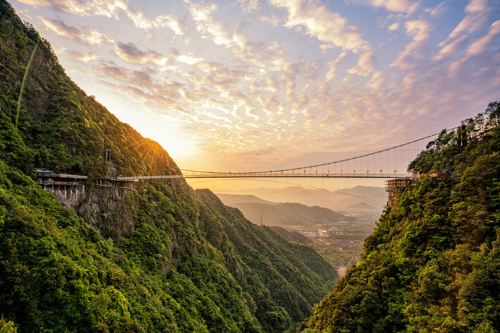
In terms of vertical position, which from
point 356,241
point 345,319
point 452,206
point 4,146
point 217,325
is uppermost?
point 4,146

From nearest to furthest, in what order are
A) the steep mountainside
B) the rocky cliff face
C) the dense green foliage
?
the steep mountainside → the dense green foliage → the rocky cliff face

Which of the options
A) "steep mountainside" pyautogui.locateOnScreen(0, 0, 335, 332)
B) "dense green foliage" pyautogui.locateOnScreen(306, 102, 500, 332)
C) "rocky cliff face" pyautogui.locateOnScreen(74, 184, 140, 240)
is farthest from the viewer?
"rocky cliff face" pyautogui.locateOnScreen(74, 184, 140, 240)

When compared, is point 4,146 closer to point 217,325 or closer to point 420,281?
point 217,325

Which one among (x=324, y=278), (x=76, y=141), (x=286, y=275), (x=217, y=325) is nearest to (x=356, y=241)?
(x=324, y=278)

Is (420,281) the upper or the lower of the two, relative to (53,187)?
lower

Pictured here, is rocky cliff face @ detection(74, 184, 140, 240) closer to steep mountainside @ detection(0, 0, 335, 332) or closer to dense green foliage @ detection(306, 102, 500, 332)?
steep mountainside @ detection(0, 0, 335, 332)

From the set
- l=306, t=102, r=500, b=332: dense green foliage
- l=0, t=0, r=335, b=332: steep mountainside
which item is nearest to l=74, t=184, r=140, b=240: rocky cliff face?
l=0, t=0, r=335, b=332: steep mountainside

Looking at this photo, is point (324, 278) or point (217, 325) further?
point (324, 278)
